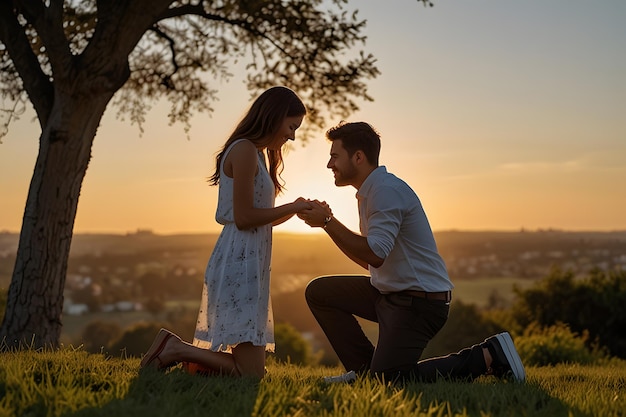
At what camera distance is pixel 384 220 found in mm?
6016

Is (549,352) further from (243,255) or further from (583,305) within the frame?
(243,255)

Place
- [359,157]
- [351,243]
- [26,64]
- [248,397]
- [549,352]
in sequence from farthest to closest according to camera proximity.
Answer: [549,352], [26,64], [359,157], [351,243], [248,397]

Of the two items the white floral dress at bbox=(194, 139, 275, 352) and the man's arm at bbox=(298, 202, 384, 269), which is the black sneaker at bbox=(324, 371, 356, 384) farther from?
the man's arm at bbox=(298, 202, 384, 269)

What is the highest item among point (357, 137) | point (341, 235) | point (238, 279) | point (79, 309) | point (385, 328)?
point (357, 137)

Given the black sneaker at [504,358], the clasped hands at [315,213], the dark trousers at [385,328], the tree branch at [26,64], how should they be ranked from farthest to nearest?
the tree branch at [26,64], the black sneaker at [504,358], the dark trousers at [385,328], the clasped hands at [315,213]

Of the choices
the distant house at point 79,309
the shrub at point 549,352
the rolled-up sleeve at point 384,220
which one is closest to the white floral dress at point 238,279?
the rolled-up sleeve at point 384,220

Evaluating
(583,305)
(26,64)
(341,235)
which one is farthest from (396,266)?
(583,305)

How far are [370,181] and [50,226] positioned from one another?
15.4 feet

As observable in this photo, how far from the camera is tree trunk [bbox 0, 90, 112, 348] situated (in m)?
9.15

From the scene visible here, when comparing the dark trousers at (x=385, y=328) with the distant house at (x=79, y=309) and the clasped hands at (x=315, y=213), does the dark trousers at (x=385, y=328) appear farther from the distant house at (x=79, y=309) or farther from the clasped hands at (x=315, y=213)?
the distant house at (x=79, y=309)

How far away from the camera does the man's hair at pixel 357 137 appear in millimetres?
6348

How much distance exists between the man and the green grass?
1.84 ft

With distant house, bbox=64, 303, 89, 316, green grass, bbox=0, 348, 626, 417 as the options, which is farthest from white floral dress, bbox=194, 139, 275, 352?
distant house, bbox=64, 303, 89, 316

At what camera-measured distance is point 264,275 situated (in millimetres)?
6277
